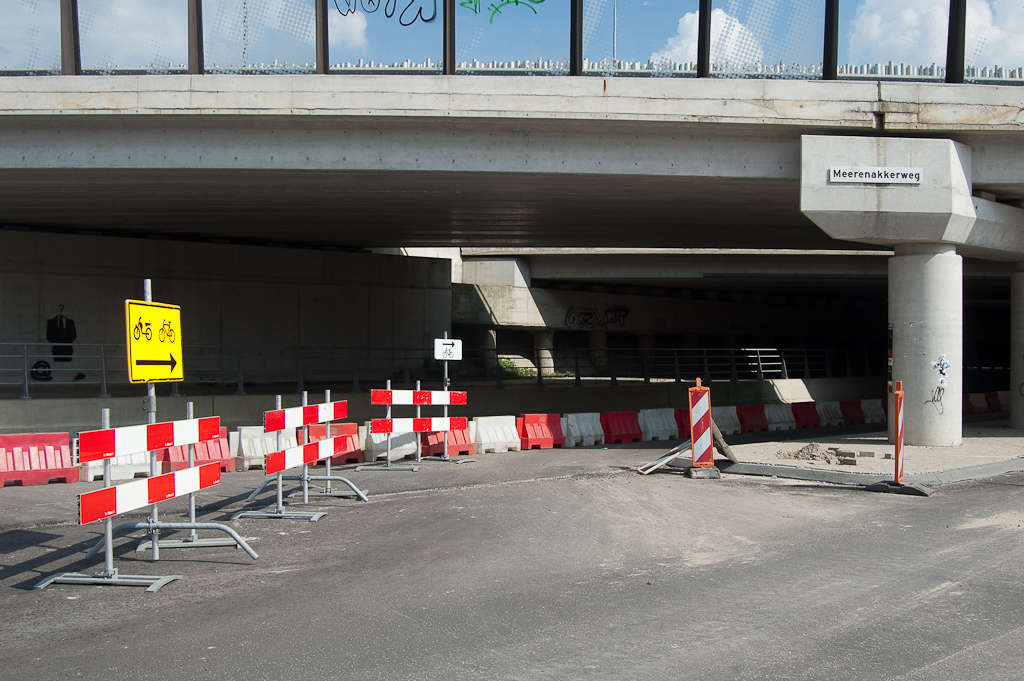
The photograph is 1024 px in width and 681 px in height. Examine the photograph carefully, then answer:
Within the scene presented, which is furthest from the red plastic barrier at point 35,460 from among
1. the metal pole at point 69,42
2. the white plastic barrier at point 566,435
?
the white plastic barrier at point 566,435

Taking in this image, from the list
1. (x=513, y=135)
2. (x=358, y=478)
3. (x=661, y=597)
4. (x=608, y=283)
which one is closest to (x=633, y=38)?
(x=513, y=135)

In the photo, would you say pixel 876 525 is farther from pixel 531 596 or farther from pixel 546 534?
pixel 531 596

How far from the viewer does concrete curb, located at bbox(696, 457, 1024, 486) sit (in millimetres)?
11320

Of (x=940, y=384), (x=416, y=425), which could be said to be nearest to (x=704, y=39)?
(x=940, y=384)

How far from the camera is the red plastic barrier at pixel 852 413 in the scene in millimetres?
21859

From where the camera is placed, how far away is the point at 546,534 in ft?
26.7

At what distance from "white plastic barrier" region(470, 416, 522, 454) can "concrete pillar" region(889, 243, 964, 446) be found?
7.46 m

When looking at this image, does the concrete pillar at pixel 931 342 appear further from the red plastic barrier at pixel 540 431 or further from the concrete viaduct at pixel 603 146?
the red plastic barrier at pixel 540 431

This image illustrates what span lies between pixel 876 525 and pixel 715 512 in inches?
66.6

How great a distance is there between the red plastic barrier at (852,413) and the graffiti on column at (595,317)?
1571cm

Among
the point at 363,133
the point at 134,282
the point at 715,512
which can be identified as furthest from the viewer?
the point at 134,282

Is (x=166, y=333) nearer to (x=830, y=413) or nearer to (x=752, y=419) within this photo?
(x=752, y=419)

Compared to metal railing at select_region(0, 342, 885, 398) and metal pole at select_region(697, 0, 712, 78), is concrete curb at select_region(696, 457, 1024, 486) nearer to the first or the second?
metal pole at select_region(697, 0, 712, 78)

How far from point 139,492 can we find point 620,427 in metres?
12.2
